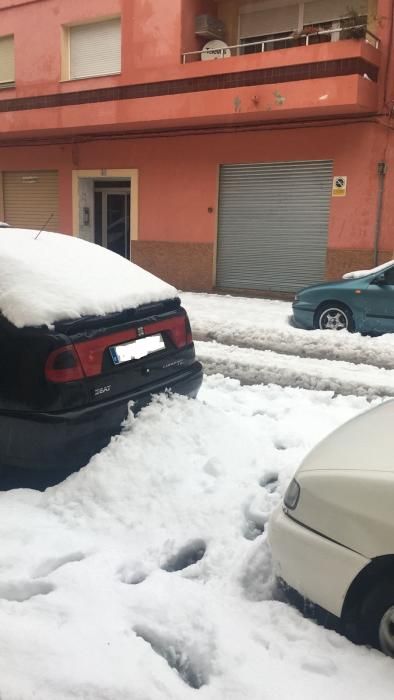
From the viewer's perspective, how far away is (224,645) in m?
2.47

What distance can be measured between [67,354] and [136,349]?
1.88 ft

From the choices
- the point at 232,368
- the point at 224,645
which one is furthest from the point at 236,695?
the point at 232,368

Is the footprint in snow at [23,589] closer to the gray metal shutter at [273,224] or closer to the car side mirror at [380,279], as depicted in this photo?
the car side mirror at [380,279]

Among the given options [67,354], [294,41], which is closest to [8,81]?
[294,41]

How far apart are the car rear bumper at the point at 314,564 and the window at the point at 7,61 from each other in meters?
17.8

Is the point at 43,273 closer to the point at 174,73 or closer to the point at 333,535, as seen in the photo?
the point at 333,535

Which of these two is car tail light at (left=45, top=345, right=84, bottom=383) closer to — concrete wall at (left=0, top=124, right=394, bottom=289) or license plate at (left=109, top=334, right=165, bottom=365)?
license plate at (left=109, top=334, right=165, bottom=365)

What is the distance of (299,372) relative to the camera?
22.9 ft

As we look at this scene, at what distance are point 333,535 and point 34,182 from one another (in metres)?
17.3

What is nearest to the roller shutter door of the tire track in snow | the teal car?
the teal car

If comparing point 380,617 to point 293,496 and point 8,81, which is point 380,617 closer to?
point 293,496

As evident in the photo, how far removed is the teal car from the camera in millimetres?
9047

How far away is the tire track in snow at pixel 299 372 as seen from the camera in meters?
6.46

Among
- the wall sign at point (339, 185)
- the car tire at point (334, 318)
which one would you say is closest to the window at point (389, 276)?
the car tire at point (334, 318)
